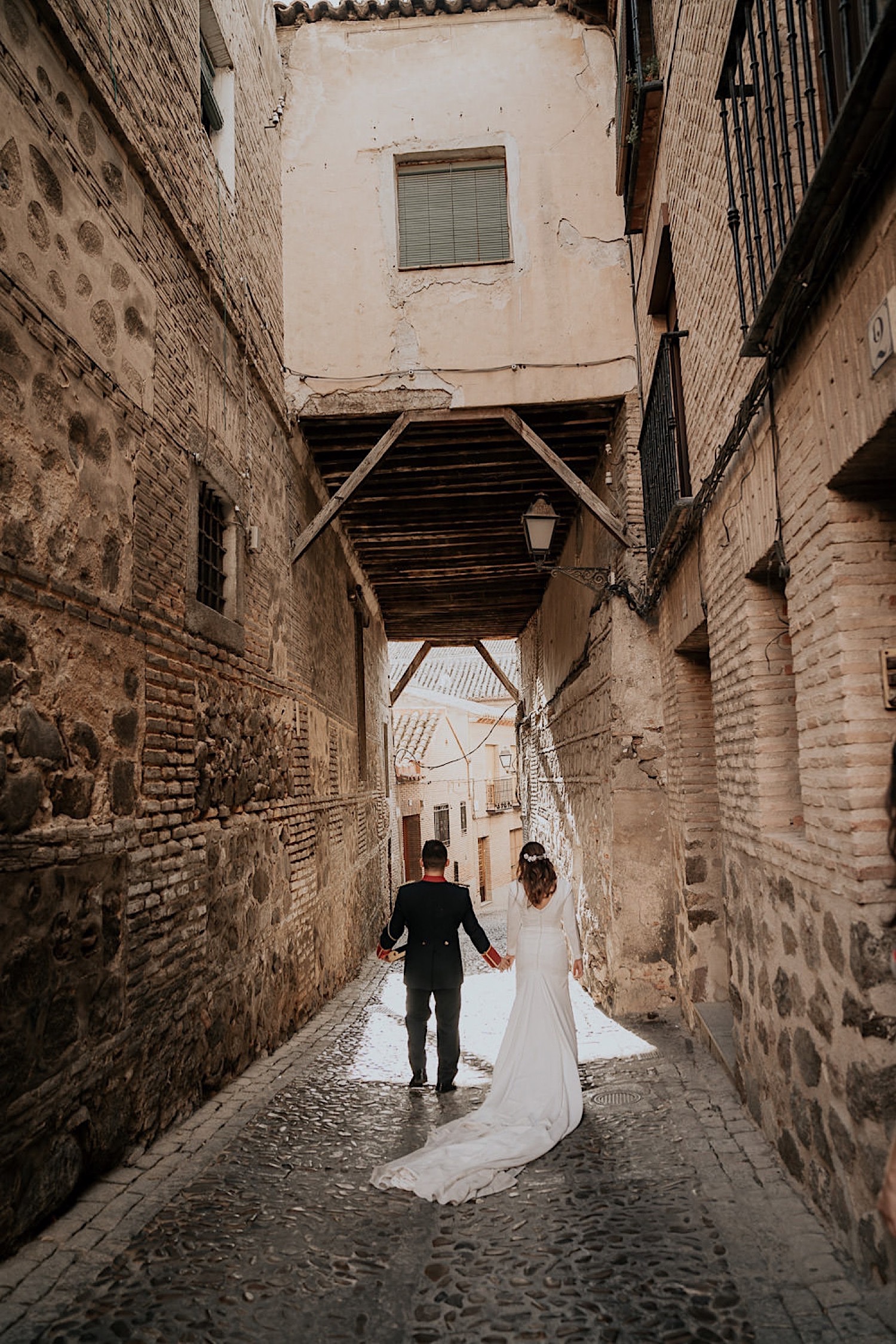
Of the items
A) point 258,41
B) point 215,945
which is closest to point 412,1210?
point 215,945

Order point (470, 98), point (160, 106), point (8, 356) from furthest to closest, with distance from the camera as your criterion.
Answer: point (470, 98)
point (160, 106)
point (8, 356)

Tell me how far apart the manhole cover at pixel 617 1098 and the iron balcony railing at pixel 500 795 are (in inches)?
935

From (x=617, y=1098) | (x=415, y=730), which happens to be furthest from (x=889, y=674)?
(x=415, y=730)

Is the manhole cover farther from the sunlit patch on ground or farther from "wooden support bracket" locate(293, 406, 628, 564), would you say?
"wooden support bracket" locate(293, 406, 628, 564)

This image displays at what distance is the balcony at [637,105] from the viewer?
596 cm

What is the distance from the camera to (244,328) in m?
6.52

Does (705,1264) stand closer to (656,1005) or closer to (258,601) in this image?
(656,1005)

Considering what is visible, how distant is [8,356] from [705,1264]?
3.76 m

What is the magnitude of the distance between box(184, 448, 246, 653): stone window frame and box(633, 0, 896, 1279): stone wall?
274cm

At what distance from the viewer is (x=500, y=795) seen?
30.4 meters

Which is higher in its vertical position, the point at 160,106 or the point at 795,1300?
the point at 160,106

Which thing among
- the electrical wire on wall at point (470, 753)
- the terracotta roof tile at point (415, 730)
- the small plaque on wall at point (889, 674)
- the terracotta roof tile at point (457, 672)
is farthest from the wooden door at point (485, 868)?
the small plaque on wall at point (889, 674)

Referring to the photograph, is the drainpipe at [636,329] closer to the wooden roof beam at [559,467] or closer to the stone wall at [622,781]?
the stone wall at [622,781]

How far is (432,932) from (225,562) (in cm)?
265
